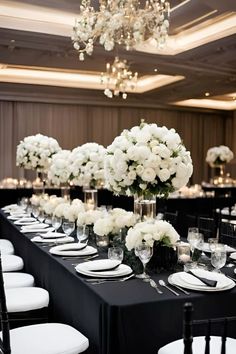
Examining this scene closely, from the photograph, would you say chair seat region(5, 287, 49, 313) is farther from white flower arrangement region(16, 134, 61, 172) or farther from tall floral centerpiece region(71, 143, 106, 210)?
white flower arrangement region(16, 134, 61, 172)

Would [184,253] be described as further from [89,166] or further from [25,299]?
[89,166]

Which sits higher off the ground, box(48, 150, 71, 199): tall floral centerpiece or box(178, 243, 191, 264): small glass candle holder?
box(48, 150, 71, 199): tall floral centerpiece

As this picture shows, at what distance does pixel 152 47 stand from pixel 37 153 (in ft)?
9.18

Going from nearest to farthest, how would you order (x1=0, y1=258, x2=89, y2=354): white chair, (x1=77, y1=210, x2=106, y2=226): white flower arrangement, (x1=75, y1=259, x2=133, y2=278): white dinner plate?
1. (x1=0, y1=258, x2=89, y2=354): white chair
2. (x1=75, y1=259, x2=133, y2=278): white dinner plate
3. (x1=77, y1=210, x2=106, y2=226): white flower arrangement

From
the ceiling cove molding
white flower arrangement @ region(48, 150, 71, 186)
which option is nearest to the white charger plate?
white flower arrangement @ region(48, 150, 71, 186)

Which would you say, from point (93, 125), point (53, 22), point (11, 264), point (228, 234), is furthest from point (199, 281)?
point (93, 125)

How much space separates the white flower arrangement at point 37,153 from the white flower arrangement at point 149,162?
3.24 meters

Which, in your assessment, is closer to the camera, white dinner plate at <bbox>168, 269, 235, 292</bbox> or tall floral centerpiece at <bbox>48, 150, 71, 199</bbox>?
white dinner plate at <bbox>168, 269, 235, 292</bbox>

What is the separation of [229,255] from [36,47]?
16.3 feet

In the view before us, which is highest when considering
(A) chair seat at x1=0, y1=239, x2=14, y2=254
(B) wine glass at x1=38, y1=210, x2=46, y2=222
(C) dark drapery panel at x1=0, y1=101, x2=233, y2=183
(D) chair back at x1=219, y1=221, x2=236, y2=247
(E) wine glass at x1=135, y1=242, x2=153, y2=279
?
(C) dark drapery panel at x1=0, y1=101, x2=233, y2=183

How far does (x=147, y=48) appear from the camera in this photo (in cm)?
739

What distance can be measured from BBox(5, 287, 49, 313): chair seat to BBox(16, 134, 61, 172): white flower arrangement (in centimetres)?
304

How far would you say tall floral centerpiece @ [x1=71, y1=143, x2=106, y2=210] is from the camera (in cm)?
442

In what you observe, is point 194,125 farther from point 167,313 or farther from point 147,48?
point 167,313
